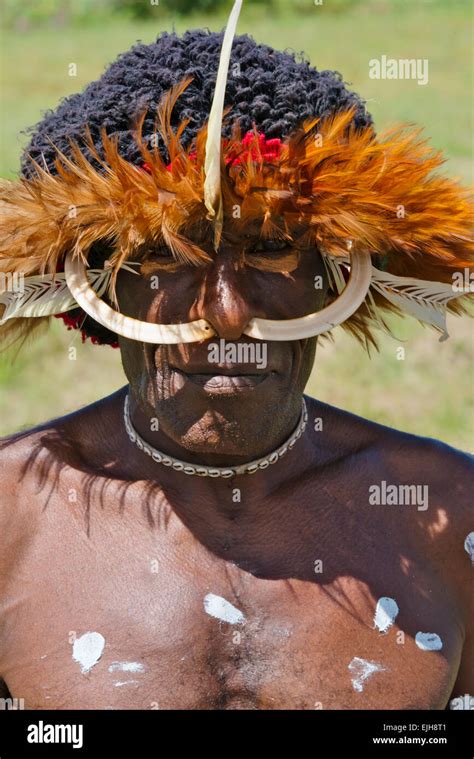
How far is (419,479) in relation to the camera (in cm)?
325

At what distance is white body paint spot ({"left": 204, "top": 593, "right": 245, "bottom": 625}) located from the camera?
297 centimetres

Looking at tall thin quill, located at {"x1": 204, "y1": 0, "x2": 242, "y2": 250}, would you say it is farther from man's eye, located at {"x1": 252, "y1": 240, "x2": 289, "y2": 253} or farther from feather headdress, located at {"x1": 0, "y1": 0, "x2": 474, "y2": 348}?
man's eye, located at {"x1": 252, "y1": 240, "x2": 289, "y2": 253}

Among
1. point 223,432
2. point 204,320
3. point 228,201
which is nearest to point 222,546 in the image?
point 223,432

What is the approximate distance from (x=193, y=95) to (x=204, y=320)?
0.51 m

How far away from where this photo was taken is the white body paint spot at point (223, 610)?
297 cm

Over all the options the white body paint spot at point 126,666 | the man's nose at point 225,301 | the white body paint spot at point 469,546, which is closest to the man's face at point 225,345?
the man's nose at point 225,301

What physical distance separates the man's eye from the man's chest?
720 millimetres

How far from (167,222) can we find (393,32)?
37.1ft

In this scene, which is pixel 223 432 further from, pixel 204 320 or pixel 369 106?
pixel 369 106

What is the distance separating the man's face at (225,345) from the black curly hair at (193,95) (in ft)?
0.88

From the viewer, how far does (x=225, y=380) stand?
2.82 meters

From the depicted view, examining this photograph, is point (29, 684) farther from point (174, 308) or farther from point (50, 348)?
point (50, 348)
